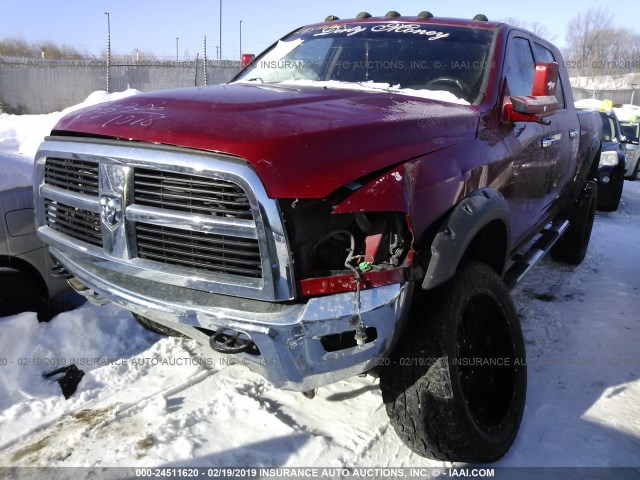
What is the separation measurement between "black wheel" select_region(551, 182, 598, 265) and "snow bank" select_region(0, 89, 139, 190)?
179 inches

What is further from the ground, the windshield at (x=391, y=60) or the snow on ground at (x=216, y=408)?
the windshield at (x=391, y=60)

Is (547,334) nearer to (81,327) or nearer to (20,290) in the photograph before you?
(81,327)

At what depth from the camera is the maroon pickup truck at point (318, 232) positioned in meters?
2.02

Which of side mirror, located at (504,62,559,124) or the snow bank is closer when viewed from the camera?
side mirror, located at (504,62,559,124)

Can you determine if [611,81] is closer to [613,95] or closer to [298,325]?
[613,95]

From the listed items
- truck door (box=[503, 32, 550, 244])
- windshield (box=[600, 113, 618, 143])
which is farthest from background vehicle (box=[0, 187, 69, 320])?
windshield (box=[600, 113, 618, 143])

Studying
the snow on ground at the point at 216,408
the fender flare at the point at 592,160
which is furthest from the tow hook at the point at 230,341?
the fender flare at the point at 592,160

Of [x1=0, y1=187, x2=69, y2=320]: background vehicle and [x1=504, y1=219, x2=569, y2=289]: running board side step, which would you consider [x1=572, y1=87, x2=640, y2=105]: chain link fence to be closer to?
[x1=504, y1=219, x2=569, y2=289]: running board side step

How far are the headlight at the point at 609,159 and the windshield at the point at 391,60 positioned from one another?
22.0ft

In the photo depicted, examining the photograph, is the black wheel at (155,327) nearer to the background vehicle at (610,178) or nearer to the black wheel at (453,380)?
the black wheel at (453,380)

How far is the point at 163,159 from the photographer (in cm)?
209

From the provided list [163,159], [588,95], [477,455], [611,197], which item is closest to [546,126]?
[477,455]

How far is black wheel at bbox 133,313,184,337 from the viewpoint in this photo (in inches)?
130

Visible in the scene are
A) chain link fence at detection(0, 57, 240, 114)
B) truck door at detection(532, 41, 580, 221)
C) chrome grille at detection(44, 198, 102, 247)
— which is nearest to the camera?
chrome grille at detection(44, 198, 102, 247)
